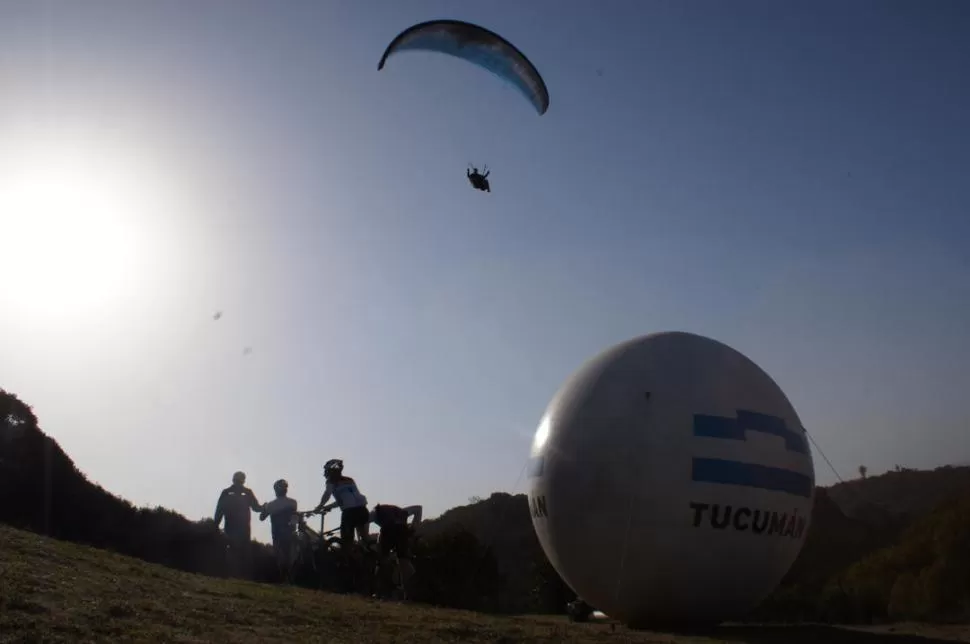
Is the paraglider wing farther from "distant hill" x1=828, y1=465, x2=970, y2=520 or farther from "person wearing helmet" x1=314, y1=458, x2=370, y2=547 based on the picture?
"distant hill" x1=828, y1=465, x2=970, y2=520

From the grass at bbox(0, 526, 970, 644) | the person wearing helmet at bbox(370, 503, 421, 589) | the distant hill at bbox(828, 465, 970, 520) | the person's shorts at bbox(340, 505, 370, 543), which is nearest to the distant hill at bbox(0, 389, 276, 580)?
the person's shorts at bbox(340, 505, 370, 543)

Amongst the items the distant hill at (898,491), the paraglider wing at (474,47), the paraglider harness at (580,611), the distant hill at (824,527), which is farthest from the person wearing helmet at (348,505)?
the distant hill at (898,491)

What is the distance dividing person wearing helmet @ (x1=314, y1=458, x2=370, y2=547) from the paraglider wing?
866 centimetres

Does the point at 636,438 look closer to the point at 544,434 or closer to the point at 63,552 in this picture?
the point at 544,434

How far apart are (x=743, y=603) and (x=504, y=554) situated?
111 feet

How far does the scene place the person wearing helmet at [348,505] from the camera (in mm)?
14367

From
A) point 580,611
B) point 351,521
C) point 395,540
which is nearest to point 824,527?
point 580,611

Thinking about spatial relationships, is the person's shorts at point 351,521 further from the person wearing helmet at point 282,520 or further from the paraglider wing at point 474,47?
the paraglider wing at point 474,47

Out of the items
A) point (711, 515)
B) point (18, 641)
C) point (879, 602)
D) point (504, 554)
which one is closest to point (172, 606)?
point (18, 641)

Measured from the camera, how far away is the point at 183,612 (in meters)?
7.97

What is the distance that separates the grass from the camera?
675cm

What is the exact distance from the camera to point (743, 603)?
13.7 m

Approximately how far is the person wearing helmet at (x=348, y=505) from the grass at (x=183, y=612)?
7.30 feet

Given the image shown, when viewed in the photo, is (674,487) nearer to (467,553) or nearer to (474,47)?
(474,47)
